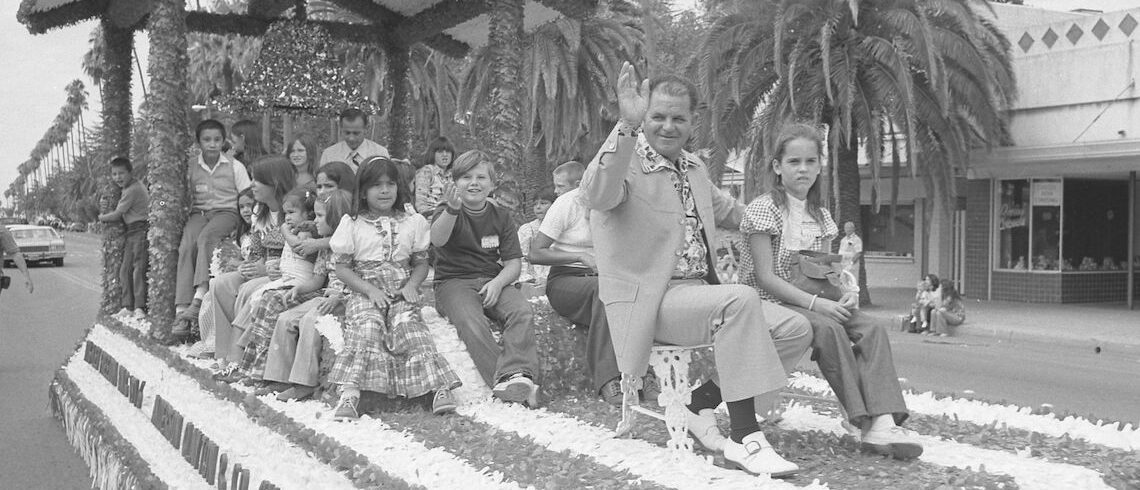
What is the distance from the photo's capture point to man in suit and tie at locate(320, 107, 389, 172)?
369 inches

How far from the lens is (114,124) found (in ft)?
33.4

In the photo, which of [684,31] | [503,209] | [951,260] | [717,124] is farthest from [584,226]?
[684,31]

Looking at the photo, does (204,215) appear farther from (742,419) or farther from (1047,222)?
(1047,222)

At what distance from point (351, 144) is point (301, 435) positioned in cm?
516

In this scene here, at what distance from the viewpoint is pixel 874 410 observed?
389cm

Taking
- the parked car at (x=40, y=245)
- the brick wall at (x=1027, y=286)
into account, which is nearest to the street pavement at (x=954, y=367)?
the brick wall at (x=1027, y=286)

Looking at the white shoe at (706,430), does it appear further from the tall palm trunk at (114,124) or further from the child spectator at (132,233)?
the tall palm trunk at (114,124)

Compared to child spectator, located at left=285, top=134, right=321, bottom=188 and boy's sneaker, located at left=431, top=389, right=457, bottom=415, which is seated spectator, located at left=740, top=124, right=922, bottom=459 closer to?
boy's sneaker, located at left=431, top=389, right=457, bottom=415

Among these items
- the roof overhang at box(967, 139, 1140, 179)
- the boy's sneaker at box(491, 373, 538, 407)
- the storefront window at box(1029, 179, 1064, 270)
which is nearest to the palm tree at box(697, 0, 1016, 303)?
the roof overhang at box(967, 139, 1140, 179)

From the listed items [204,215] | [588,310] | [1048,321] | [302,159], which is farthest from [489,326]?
[1048,321]

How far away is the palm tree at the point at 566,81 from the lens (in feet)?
73.9

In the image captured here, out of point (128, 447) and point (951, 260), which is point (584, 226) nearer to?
point (128, 447)

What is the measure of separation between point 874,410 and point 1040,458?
0.62m

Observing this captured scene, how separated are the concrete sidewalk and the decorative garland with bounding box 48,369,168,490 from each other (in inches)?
512
